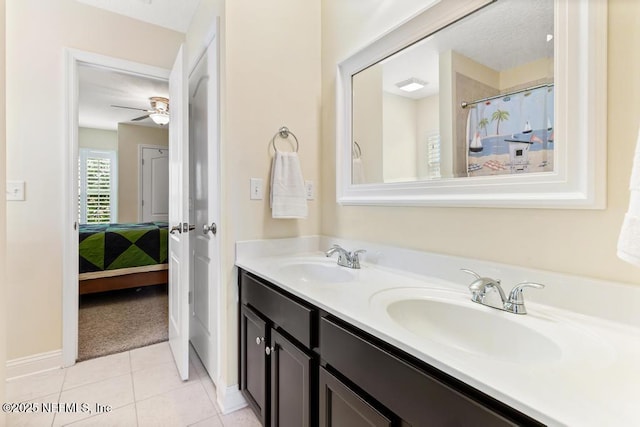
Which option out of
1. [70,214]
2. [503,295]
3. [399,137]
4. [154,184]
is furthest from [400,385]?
[154,184]

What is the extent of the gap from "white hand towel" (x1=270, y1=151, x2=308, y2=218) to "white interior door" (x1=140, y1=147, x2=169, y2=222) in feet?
16.2

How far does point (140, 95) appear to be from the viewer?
3.96 metres

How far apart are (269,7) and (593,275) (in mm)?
1844

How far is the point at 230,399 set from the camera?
5.17 feet

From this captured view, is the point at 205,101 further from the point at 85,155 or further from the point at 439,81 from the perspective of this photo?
the point at 85,155

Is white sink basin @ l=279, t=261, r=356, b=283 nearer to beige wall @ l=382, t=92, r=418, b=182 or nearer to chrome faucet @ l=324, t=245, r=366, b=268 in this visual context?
chrome faucet @ l=324, t=245, r=366, b=268

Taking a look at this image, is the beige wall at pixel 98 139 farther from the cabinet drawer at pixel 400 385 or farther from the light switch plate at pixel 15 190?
the cabinet drawer at pixel 400 385

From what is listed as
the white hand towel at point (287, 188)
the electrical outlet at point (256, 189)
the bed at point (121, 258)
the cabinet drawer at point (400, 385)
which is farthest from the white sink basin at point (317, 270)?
the bed at point (121, 258)

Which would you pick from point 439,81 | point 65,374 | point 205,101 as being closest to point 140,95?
point 205,101

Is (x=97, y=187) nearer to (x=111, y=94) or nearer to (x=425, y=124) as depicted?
(x=111, y=94)

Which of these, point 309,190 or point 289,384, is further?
point 309,190

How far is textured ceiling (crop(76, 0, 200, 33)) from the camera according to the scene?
81.4 inches

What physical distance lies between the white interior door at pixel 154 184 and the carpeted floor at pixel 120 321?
8.11 ft

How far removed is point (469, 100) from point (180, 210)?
63.7 inches
